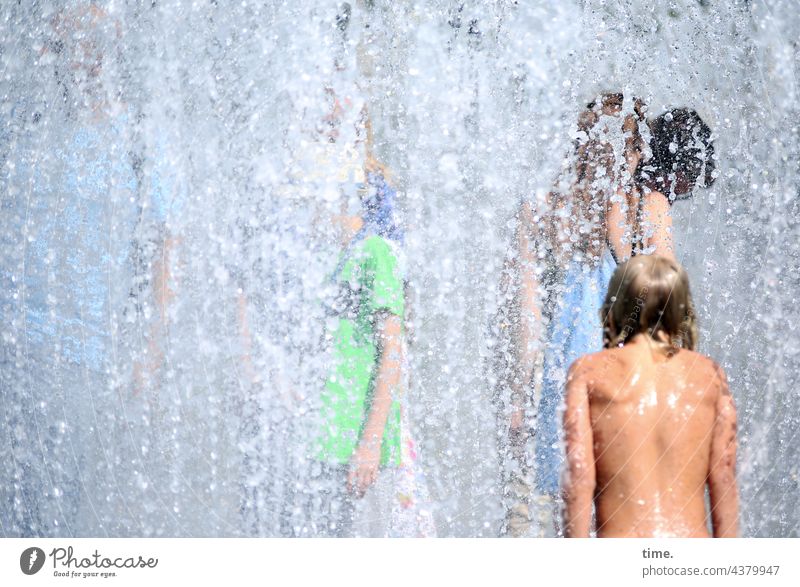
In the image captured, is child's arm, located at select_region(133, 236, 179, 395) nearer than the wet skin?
No

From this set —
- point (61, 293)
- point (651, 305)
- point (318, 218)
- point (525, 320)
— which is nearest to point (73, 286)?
point (61, 293)

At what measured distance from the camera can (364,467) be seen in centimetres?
107

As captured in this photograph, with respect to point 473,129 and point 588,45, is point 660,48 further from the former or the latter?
point 473,129

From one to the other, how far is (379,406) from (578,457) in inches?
9.2

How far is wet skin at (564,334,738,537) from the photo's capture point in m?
0.96

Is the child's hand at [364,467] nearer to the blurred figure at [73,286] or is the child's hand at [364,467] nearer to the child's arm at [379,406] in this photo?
the child's arm at [379,406]

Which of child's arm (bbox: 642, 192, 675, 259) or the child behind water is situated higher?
child's arm (bbox: 642, 192, 675, 259)

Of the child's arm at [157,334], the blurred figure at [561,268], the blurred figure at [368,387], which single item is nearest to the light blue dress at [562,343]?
the blurred figure at [561,268]

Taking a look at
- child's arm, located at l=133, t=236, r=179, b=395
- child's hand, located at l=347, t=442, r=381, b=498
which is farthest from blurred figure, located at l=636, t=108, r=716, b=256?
child's arm, located at l=133, t=236, r=179, b=395

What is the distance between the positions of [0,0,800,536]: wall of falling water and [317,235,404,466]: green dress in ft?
0.08

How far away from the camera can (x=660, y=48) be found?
1.11 m

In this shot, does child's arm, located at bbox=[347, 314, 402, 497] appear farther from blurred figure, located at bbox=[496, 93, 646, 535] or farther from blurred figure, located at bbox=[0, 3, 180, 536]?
blurred figure, located at bbox=[0, 3, 180, 536]
